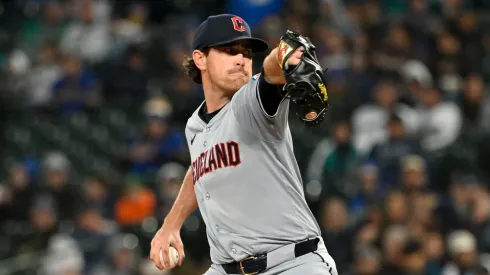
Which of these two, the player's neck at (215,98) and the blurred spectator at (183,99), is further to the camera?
the blurred spectator at (183,99)

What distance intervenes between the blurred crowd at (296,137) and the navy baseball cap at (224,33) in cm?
449

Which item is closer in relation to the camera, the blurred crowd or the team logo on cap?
the team logo on cap

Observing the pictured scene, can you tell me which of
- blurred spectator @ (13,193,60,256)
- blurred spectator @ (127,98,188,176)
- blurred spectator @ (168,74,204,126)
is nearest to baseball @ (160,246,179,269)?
blurred spectator @ (13,193,60,256)

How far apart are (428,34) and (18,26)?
7.00 meters

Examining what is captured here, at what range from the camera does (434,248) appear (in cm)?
847

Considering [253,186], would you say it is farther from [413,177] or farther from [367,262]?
[413,177]

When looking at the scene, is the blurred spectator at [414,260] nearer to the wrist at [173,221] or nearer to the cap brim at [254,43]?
the wrist at [173,221]

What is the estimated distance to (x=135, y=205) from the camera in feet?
34.5

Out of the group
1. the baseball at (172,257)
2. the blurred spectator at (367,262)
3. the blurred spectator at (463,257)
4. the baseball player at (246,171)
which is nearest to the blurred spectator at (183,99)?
the blurred spectator at (367,262)

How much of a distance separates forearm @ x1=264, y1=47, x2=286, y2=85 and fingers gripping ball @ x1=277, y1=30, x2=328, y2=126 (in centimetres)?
10

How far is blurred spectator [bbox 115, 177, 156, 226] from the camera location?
10.5m

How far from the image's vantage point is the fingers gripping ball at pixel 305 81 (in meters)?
3.38

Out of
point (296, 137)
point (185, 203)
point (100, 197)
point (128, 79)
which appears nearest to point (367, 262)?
point (296, 137)

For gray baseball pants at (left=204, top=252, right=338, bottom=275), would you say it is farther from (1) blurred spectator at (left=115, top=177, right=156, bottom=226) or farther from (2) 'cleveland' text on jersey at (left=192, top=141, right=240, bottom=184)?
(1) blurred spectator at (left=115, top=177, right=156, bottom=226)
